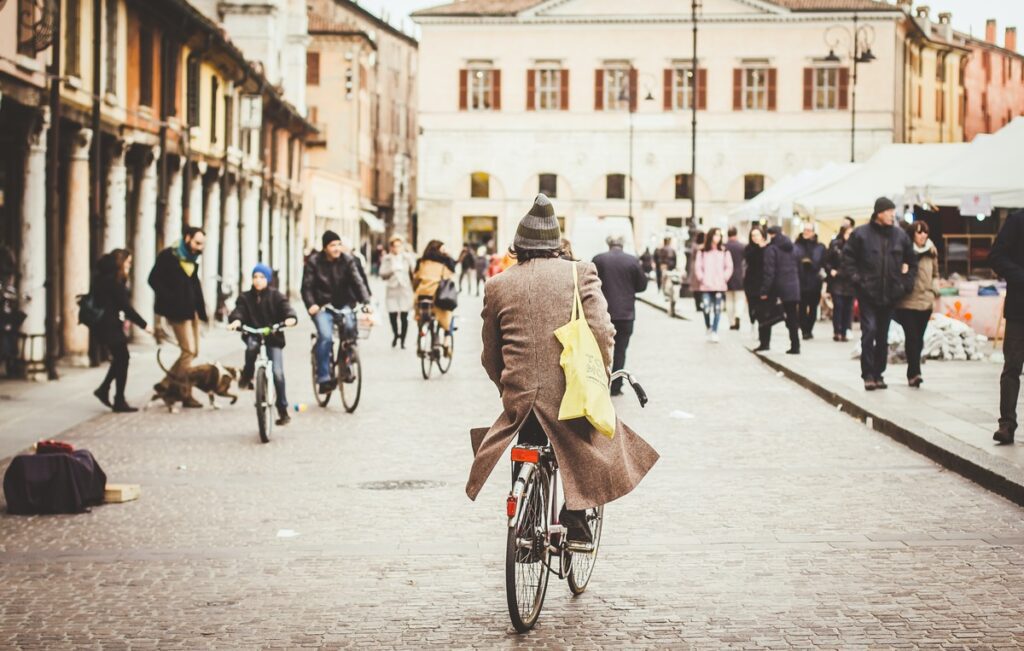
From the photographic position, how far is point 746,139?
72.4 meters

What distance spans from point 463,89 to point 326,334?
195ft

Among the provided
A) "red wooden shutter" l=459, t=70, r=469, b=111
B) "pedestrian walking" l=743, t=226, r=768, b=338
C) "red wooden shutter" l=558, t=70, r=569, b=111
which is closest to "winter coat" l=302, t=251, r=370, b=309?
"pedestrian walking" l=743, t=226, r=768, b=338

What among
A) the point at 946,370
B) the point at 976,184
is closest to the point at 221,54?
the point at 976,184

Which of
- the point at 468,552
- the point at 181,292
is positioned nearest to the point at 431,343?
the point at 181,292

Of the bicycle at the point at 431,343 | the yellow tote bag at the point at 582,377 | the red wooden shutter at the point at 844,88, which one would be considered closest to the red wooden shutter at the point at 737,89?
the red wooden shutter at the point at 844,88

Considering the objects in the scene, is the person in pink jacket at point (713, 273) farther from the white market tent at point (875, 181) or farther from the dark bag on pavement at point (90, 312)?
the dark bag on pavement at point (90, 312)

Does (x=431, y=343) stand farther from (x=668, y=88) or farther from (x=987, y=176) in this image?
(x=668, y=88)

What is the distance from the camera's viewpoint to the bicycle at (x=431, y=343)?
19.2m

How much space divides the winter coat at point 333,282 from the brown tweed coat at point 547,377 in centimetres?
908

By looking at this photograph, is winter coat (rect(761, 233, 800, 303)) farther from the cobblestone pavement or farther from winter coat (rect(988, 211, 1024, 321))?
winter coat (rect(988, 211, 1024, 321))

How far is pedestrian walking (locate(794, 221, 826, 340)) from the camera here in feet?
84.3

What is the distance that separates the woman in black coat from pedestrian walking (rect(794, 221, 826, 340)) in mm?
12926

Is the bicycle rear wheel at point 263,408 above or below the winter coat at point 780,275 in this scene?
below

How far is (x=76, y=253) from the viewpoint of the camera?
20703 millimetres
